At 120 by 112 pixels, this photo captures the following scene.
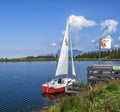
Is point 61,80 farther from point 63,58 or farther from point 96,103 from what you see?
point 96,103

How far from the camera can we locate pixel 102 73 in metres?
45.4

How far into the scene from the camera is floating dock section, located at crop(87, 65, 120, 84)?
44375mm

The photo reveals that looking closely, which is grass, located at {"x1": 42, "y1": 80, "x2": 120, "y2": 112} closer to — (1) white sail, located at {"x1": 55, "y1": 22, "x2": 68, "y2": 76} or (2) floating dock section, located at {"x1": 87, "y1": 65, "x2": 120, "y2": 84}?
(2) floating dock section, located at {"x1": 87, "y1": 65, "x2": 120, "y2": 84}

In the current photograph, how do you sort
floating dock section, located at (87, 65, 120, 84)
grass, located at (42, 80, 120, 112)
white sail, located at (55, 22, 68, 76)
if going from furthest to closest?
white sail, located at (55, 22, 68, 76) → floating dock section, located at (87, 65, 120, 84) → grass, located at (42, 80, 120, 112)

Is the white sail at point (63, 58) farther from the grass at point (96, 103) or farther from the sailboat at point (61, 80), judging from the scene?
the grass at point (96, 103)

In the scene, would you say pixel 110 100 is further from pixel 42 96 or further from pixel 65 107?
pixel 42 96

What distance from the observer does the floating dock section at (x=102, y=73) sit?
44375 millimetres

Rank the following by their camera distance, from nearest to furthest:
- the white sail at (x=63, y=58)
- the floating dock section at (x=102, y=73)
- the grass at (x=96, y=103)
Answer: the grass at (x=96, y=103) → the floating dock section at (x=102, y=73) → the white sail at (x=63, y=58)

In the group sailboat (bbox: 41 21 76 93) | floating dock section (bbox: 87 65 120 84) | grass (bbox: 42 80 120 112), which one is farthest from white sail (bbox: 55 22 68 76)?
grass (bbox: 42 80 120 112)

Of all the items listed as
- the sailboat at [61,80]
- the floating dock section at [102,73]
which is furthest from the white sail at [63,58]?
the floating dock section at [102,73]

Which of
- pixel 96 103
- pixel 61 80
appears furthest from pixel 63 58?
pixel 96 103

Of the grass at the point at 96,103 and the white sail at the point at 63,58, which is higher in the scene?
the white sail at the point at 63,58

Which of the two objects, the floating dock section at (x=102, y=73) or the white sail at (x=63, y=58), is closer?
the floating dock section at (x=102, y=73)

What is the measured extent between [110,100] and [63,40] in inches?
1431
